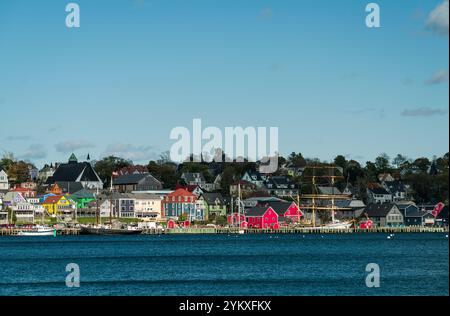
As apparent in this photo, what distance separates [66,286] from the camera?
40.0 meters

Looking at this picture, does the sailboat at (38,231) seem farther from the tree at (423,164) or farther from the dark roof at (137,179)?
the tree at (423,164)

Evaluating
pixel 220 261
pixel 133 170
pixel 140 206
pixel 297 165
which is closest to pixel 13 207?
pixel 140 206

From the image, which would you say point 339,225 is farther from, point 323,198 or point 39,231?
point 39,231

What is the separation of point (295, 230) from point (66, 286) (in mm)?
81506

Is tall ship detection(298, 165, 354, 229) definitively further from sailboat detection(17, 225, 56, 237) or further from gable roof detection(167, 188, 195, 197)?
sailboat detection(17, 225, 56, 237)

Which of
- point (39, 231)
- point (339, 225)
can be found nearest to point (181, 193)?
point (339, 225)

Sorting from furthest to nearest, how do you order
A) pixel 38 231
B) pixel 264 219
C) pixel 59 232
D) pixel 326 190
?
pixel 326 190
pixel 264 219
pixel 59 232
pixel 38 231

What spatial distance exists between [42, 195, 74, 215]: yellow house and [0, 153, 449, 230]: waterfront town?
0.16 m

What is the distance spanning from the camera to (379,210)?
131 meters

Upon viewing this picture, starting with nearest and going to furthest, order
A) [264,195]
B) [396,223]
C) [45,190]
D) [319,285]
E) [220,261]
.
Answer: [319,285] < [220,261] < [396,223] < [264,195] < [45,190]

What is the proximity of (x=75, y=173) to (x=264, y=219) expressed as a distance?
5217cm

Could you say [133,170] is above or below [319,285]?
above

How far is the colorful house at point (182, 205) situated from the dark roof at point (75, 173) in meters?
28.1
